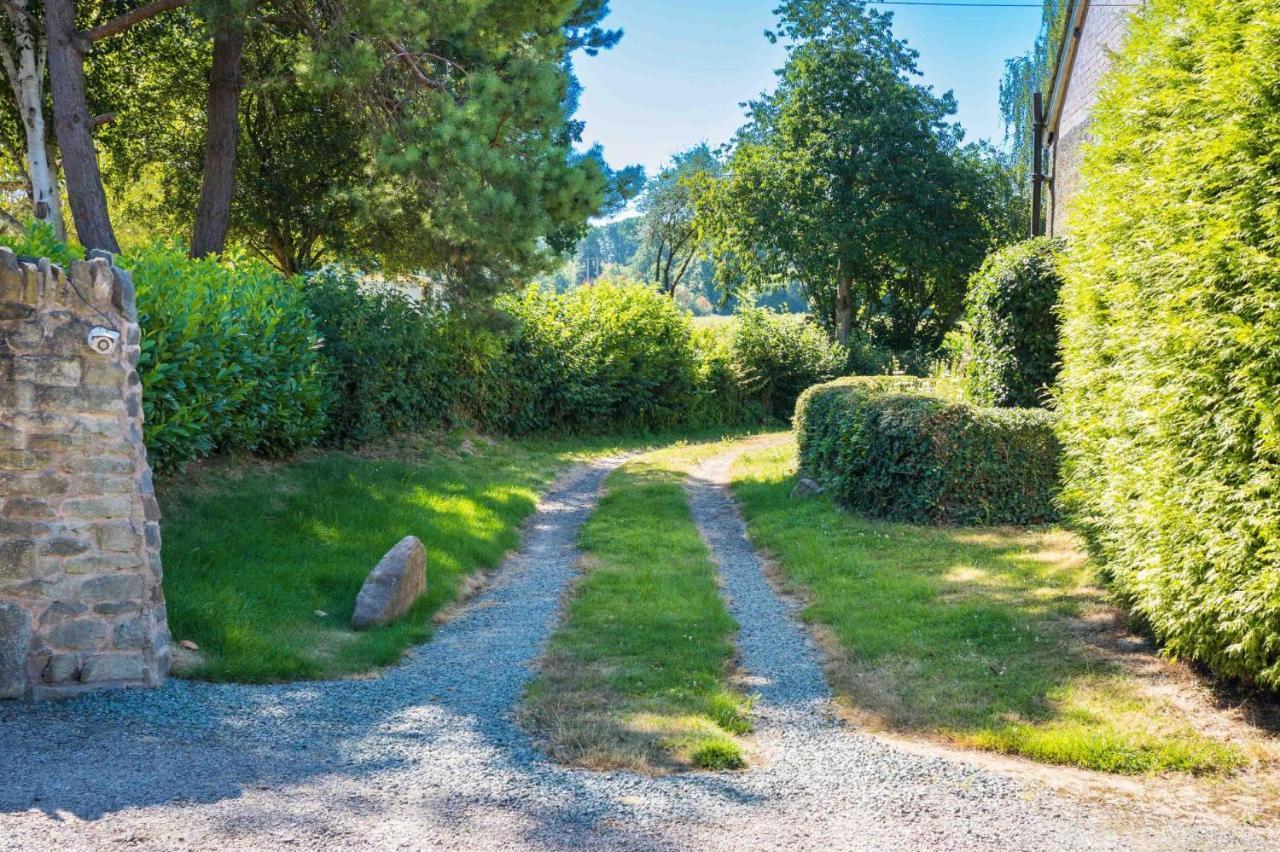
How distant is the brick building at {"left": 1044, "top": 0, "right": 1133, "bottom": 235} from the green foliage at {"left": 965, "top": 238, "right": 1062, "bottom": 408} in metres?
3.17

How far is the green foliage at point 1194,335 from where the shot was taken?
15.7ft

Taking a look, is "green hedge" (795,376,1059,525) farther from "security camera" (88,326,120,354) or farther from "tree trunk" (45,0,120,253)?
"tree trunk" (45,0,120,253)

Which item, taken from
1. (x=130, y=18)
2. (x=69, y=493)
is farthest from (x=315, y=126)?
(x=69, y=493)

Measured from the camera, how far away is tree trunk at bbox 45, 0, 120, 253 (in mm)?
11227

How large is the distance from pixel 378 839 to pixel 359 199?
10.5 m

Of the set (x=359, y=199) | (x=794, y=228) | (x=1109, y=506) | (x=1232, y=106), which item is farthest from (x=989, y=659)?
(x=794, y=228)

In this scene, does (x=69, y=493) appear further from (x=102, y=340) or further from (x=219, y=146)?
(x=219, y=146)

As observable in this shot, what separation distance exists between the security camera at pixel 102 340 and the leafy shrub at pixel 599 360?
12.7 m

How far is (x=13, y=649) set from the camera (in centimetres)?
527

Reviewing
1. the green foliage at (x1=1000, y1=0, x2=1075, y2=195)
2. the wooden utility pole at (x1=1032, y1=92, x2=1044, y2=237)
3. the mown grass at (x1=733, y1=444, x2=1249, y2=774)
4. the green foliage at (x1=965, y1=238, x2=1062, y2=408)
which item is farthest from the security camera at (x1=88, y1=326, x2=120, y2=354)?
the green foliage at (x1=1000, y1=0, x2=1075, y2=195)

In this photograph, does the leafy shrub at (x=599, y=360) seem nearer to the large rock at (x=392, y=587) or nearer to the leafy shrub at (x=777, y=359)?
the leafy shrub at (x=777, y=359)

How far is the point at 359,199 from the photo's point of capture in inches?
500

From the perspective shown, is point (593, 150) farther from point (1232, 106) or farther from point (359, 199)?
point (1232, 106)

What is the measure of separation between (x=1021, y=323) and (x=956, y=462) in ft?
7.55
